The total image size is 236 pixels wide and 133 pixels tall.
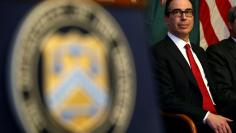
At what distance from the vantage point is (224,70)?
2.88 metres

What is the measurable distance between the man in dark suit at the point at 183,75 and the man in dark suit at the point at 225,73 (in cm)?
7

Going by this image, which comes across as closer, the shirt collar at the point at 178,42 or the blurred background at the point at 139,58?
the blurred background at the point at 139,58

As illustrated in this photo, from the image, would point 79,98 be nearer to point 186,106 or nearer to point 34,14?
point 34,14

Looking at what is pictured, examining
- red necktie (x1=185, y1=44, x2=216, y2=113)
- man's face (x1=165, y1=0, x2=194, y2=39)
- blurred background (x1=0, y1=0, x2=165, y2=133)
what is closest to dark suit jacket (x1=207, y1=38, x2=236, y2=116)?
red necktie (x1=185, y1=44, x2=216, y2=113)

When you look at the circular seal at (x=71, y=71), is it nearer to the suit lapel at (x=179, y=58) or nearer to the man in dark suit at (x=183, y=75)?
the man in dark suit at (x=183, y=75)

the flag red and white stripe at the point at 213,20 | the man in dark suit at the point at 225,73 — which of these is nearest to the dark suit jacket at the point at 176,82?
the man in dark suit at the point at 225,73

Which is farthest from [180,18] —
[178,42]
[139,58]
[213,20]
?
[139,58]

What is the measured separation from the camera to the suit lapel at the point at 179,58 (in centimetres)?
266

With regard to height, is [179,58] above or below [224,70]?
above

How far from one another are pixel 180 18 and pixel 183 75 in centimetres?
34

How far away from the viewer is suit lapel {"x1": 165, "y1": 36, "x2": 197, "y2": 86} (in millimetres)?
2664

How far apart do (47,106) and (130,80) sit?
0.19 metres

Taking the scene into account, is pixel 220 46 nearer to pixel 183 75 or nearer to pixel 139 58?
pixel 183 75

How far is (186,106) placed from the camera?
2.54m
